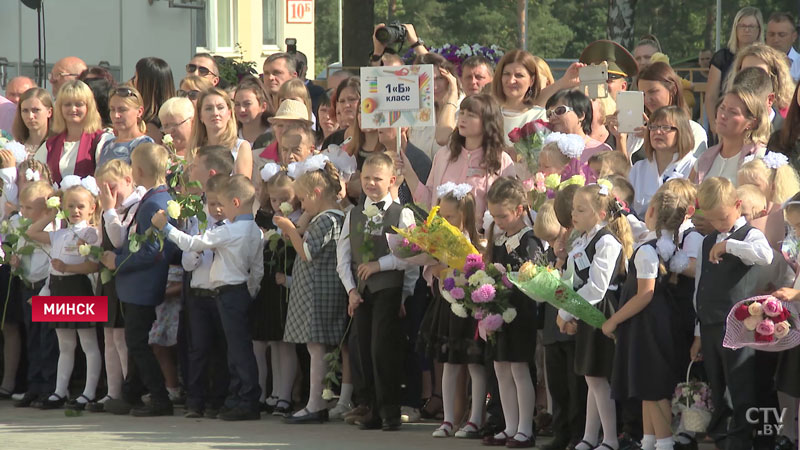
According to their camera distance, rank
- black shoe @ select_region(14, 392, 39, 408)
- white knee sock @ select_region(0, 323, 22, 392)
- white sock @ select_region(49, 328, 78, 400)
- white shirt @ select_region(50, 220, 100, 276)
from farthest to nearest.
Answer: white knee sock @ select_region(0, 323, 22, 392), black shoe @ select_region(14, 392, 39, 408), white sock @ select_region(49, 328, 78, 400), white shirt @ select_region(50, 220, 100, 276)

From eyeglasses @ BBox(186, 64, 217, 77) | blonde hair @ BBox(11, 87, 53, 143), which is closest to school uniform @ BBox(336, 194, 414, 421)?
blonde hair @ BBox(11, 87, 53, 143)

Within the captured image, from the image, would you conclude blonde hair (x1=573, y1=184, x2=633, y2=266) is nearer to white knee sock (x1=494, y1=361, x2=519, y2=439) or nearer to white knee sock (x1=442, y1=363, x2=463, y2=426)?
white knee sock (x1=494, y1=361, x2=519, y2=439)

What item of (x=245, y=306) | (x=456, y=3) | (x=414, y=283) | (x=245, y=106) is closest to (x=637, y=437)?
(x=414, y=283)

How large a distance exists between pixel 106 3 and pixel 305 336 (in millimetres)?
13890

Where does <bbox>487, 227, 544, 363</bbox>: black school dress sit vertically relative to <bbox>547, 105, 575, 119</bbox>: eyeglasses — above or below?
below

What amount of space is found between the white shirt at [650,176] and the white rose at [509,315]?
118 centimetres

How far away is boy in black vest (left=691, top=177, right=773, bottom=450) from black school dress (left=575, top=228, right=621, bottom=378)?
529mm

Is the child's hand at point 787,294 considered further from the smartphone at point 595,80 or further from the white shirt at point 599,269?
the smartphone at point 595,80

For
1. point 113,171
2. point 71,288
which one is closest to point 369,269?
point 113,171

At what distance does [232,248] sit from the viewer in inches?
372

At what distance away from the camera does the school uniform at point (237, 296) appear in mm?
9445

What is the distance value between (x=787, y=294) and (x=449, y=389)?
2.41 m

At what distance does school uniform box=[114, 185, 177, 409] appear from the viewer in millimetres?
9695

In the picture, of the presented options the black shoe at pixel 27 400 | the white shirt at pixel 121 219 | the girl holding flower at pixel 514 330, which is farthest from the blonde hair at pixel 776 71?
the black shoe at pixel 27 400
